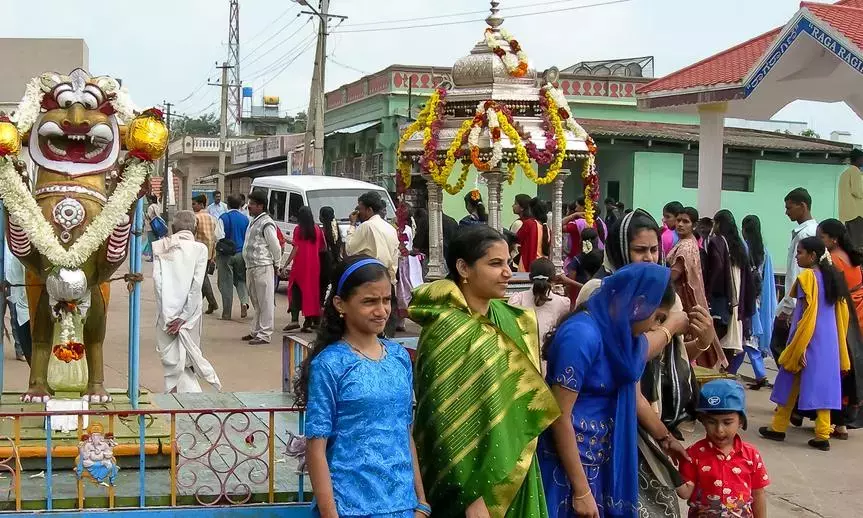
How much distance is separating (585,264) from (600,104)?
16850 mm

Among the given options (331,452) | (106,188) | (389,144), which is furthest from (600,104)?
(331,452)

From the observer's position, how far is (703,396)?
422cm

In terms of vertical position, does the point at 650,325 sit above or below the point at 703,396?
above

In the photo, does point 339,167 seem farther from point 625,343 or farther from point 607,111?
point 625,343

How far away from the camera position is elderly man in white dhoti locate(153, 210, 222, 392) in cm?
745

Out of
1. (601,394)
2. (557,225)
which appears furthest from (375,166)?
(601,394)

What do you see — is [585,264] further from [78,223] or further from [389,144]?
[389,144]

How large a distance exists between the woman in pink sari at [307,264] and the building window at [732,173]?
12566mm

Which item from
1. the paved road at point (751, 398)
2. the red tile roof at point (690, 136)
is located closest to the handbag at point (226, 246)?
the paved road at point (751, 398)

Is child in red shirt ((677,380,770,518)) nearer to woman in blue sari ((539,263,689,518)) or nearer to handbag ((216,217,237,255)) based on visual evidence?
woman in blue sari ((539,263,689,518))

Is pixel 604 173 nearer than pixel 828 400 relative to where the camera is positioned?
No

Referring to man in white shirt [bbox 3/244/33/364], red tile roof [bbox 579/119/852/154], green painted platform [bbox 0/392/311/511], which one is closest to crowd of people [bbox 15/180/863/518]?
green painted platform [bbox 0/392/311/511]

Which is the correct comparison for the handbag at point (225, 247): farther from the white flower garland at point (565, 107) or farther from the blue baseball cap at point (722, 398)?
the blue baseball cap at point (722, 398)

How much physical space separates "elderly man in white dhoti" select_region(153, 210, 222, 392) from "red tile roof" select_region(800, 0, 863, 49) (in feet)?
23.4
